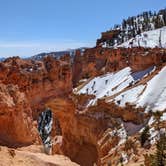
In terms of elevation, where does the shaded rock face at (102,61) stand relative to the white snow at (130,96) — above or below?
above

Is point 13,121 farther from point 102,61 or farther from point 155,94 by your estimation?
point 102,61

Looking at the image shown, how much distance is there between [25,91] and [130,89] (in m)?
16.5

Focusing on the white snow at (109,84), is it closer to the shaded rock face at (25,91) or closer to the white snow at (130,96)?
the white snow at (130,96)


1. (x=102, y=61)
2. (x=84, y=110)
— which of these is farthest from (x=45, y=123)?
(x=102, y=61)

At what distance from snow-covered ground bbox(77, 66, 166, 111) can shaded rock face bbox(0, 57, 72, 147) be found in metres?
6.90

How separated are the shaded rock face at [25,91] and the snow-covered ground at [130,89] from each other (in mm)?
6902

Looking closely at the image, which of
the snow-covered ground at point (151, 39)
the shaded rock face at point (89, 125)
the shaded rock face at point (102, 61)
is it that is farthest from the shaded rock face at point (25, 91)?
the snow-covered ground at point (151, 39)

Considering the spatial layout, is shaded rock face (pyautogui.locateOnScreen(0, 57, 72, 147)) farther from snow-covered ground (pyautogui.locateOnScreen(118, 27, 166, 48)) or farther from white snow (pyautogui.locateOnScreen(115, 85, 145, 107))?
snow-covered ground (pyautogui.locateOnScreen(118, 27, 166, 48))

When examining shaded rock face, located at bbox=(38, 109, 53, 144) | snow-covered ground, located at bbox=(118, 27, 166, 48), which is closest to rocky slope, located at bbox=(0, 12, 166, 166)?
shaded rock face, located at bbox=(38, 109, 53, 144)

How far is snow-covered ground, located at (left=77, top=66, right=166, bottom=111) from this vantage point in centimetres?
3952

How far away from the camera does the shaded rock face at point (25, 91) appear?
19.4m

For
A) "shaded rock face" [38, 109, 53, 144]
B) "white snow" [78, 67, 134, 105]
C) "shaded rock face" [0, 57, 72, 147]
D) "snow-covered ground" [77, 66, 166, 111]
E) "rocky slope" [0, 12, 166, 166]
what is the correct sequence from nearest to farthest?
"shaded rock face" [0, 57, 72, 147] < "rocky slope" [0, 12, 166, 166] < "snow-covered ground" [77, 66, 166, 111] < "white snow" [78, 67, 134, 105] < "shaded rock face" [38, 109, 53, 144]

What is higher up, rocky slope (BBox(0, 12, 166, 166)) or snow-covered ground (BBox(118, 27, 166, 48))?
snow-covered ground (BBox(118, 27, 166, 48))

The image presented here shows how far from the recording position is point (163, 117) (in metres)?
34.8
